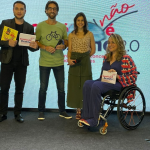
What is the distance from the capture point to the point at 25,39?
300 centimetres

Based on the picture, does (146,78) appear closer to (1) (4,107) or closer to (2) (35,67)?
(2) (35,67)

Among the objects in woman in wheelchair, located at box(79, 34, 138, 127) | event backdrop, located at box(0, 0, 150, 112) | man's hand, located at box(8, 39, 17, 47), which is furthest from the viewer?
event backdrop, located at box(0, 0, 150, 112)

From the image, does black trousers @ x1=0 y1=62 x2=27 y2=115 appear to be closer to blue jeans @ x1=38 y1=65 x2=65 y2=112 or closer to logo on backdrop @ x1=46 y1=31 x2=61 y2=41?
blue jeans @ x1=38 y1=65 x2=65 y2=112

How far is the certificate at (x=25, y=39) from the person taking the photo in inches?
117

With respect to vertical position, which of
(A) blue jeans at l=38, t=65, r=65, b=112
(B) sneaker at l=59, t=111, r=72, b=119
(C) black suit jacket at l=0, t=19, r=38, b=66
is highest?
(C) black suit jacket at l=0, t=19, r=38, b=66

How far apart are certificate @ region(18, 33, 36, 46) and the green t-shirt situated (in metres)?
A: 0.20

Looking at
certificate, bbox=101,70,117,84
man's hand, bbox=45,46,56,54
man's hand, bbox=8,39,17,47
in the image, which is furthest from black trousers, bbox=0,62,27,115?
certificate, bbox=101,70,117,84

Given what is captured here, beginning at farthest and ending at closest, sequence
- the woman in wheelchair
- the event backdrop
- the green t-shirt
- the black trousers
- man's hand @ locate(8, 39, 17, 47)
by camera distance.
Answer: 1. the event backdrop
2. the green t-shirt
3. the black trousers
4. man's hand @ locate(8, 39, 17, 47)
5. the woman in wheelchair

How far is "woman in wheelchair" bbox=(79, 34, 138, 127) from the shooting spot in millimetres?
2695

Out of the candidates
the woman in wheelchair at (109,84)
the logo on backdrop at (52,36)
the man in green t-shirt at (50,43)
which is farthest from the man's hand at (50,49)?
the woman in wheelchair at (109,84)

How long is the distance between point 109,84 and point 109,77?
3.1 inches

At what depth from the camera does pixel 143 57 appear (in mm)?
3641

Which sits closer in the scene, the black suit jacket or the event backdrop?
the black suit jacket

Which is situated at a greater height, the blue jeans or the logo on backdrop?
the logo on backdrop
